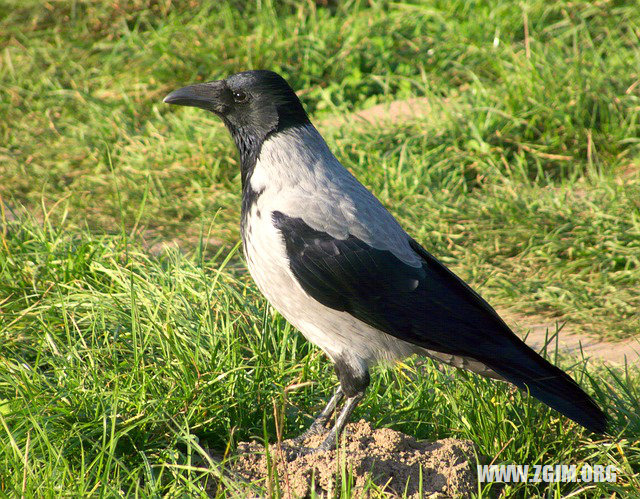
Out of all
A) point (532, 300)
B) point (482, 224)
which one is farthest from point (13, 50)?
point (532, 300)

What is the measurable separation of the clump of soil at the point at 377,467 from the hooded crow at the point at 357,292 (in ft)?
0.52

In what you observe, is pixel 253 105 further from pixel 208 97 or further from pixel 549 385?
pixel 549 385

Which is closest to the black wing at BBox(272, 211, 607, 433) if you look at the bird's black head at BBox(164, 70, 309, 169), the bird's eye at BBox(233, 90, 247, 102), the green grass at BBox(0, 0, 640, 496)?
the green grass at BBox(0, 0, 640, 496)

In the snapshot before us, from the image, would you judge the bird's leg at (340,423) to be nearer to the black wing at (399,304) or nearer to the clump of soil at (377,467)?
the clump of soil at (377,467)

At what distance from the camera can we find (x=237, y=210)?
18.9 ft

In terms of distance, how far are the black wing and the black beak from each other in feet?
2.12

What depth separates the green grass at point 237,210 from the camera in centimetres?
300

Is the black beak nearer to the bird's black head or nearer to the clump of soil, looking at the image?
the bird's black head

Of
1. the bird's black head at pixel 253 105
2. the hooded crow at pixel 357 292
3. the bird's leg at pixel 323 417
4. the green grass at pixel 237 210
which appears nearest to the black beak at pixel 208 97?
the bird's black head at pixel 253 105

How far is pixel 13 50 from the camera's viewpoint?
760 centimetres

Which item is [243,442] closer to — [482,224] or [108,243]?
[108,243]

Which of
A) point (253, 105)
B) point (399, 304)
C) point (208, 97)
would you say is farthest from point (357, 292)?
point (208, 97)

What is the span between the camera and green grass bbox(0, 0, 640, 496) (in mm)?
3002

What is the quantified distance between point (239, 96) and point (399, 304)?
1109 millimetres
